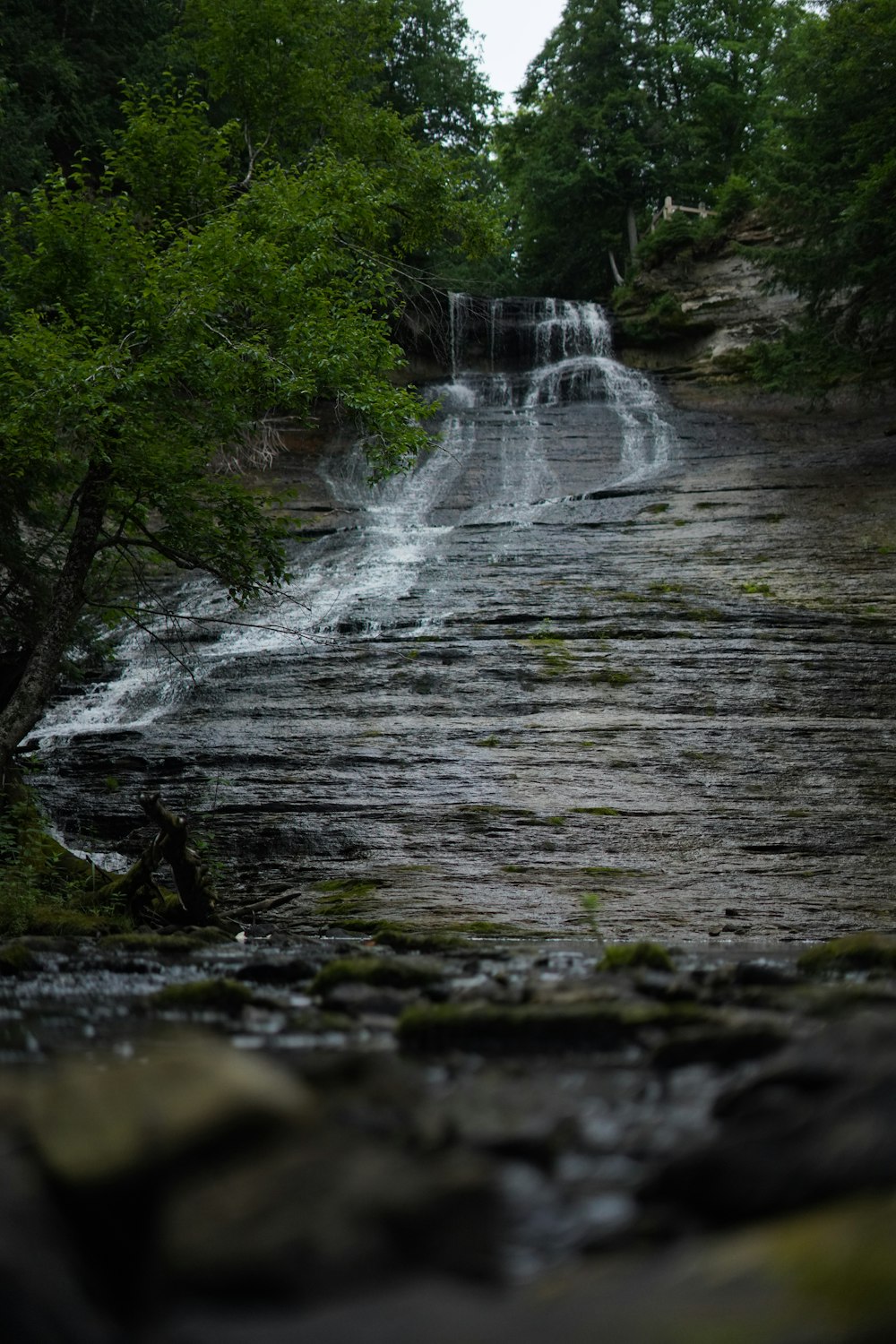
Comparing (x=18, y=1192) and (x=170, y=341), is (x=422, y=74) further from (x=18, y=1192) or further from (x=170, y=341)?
(x=18, y=1192)

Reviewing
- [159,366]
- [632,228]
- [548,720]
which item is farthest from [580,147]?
[159,366]

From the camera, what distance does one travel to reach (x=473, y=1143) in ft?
8.36

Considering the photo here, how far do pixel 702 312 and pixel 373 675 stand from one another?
24.6 meters

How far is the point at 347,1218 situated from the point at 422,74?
48030mm

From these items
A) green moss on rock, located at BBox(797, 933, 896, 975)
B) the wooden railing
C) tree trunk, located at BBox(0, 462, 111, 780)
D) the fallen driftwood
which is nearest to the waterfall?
tree trunk, located at BBox(0, 462, 111, 780)

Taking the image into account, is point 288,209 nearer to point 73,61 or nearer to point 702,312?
point 73,61

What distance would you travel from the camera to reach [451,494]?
85.0 feet

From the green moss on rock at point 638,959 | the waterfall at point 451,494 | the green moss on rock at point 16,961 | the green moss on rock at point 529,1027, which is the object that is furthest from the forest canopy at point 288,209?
the green moss on rock at point 529,1027

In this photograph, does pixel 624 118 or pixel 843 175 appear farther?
pixel 624 118

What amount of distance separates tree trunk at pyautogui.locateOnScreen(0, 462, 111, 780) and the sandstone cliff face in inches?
1010

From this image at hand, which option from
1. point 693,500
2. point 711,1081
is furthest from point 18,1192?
point 693,500

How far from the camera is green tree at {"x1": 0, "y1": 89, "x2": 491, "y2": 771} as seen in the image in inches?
410

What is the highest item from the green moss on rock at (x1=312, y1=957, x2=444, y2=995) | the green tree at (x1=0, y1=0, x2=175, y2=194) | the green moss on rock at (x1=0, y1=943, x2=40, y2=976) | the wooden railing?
the green tree at (x1=0, y1=0, x2=175, y2=194)

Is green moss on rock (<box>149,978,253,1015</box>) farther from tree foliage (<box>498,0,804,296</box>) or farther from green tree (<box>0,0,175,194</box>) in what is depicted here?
tree foliage (<box>498,0,804,296</box>)
